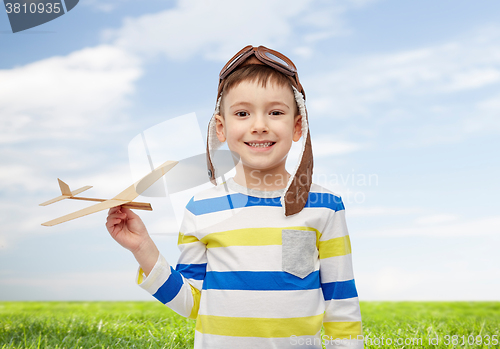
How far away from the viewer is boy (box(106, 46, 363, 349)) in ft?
6.34

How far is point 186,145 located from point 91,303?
488 cm

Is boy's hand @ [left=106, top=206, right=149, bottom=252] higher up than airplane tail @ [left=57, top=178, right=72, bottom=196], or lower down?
lower down

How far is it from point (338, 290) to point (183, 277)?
797mm

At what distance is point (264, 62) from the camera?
2.16 meters

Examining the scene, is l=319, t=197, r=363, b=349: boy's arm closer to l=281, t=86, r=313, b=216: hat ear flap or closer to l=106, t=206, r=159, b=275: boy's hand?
l=281, t=86, r=313, b=216: hat ear flap

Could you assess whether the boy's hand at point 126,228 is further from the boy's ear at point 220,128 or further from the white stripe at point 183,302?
the boy's ear at point 220,128

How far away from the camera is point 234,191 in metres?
2.19

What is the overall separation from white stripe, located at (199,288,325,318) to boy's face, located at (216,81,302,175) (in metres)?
0.64

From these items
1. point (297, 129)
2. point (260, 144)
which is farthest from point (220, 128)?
point (297, 129)

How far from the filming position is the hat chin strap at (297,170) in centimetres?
Answer: 205

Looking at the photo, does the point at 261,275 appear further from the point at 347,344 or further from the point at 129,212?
the point at 129,212

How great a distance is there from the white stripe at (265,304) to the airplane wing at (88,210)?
0.69 m

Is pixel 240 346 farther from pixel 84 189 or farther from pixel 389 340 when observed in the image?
pixel 389 340

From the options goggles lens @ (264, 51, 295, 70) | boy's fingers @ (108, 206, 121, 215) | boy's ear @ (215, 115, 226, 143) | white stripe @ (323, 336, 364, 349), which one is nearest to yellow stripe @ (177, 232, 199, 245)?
boy's fingers @ (108, 206, 121, 215)
